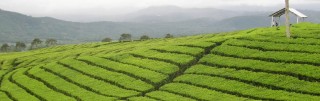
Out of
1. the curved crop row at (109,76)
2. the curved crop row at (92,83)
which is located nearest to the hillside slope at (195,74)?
the curved crop row at (109,76)

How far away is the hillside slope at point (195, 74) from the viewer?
54000 mm

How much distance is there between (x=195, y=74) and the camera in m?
64.0

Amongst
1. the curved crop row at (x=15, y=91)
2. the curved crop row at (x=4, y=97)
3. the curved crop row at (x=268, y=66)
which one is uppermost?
the curved crop row at (x=268, y=66)

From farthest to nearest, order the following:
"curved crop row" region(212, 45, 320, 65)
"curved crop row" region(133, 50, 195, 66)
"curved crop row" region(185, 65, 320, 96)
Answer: "curved crop row" region(133, 50, 195, 66) → "curved crop row" region(212, 45, 320, 65) → "curved crop row" region(185, 65, 320, 96)

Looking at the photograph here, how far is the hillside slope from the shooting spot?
2126 inches

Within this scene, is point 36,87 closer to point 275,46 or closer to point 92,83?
point 92,83

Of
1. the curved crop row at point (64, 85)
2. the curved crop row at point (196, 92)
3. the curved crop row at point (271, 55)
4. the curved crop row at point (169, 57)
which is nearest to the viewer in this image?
the curved crop row at point (196, 92)

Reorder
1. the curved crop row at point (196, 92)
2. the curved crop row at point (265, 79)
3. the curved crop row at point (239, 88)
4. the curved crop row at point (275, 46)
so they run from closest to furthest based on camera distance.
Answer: the curved crop row at point (239, 88)
the curved crop row at point (265, 79)
the curved crop row at point (196, 92)
the curved crop row at point (275, 46)

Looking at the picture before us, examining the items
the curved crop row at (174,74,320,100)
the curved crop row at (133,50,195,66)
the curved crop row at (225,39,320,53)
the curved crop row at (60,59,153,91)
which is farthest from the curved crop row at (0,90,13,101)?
the curved crop row at (225,39,320,53)

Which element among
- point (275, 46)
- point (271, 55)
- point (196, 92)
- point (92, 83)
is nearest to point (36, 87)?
point (92, 83)

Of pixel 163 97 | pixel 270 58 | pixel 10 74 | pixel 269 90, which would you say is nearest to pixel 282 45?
pixel 270 58

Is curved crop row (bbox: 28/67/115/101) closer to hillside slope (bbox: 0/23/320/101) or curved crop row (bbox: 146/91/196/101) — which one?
hillside slope (bbox: 0/23/320/101)

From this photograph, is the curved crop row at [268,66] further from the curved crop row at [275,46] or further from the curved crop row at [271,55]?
the curved crop row at [275,46]

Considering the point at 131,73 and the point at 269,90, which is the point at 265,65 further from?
the point at 131,73
